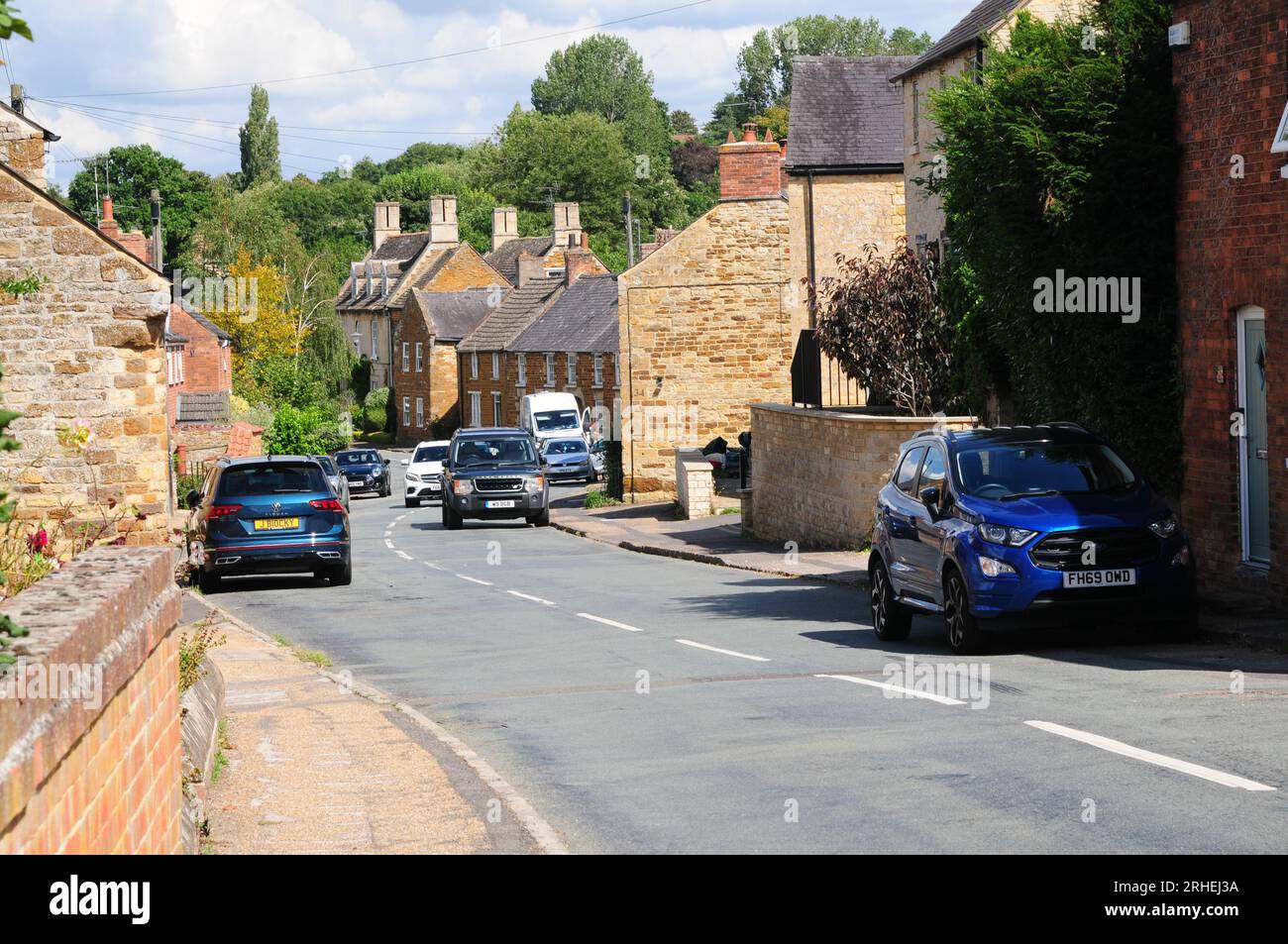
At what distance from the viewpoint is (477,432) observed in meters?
37.2

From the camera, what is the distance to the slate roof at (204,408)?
58625 mm

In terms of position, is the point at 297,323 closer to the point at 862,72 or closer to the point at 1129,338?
the point at 862,72

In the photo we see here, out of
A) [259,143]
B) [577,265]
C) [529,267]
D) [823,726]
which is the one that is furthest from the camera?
[259,143]

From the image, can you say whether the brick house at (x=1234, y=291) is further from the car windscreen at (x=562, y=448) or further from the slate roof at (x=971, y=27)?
the car windscreen at (x=562, y=448)

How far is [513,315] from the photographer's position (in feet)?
263

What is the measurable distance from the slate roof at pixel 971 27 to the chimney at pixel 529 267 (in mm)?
50529

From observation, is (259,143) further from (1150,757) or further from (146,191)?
(1150,757)

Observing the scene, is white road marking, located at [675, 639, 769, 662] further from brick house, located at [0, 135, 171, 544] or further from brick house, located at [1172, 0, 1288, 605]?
brick house, located at [0, 135, 171, 544]

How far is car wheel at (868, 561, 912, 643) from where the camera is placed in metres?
15.1

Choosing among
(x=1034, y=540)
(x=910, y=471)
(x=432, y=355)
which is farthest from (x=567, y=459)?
(x=1034, y=540)

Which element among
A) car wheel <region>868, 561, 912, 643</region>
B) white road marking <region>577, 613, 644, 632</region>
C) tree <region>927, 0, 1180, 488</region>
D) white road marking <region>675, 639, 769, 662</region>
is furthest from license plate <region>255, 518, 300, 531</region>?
tree <region>927, 0, 1180, 488</region>

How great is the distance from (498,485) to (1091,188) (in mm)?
21334

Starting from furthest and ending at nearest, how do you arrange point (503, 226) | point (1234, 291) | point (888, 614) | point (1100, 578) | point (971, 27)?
point (503, 226)
point (971, 27)
point (1234, 291)
point (888, 614)
point (1100, 578)
